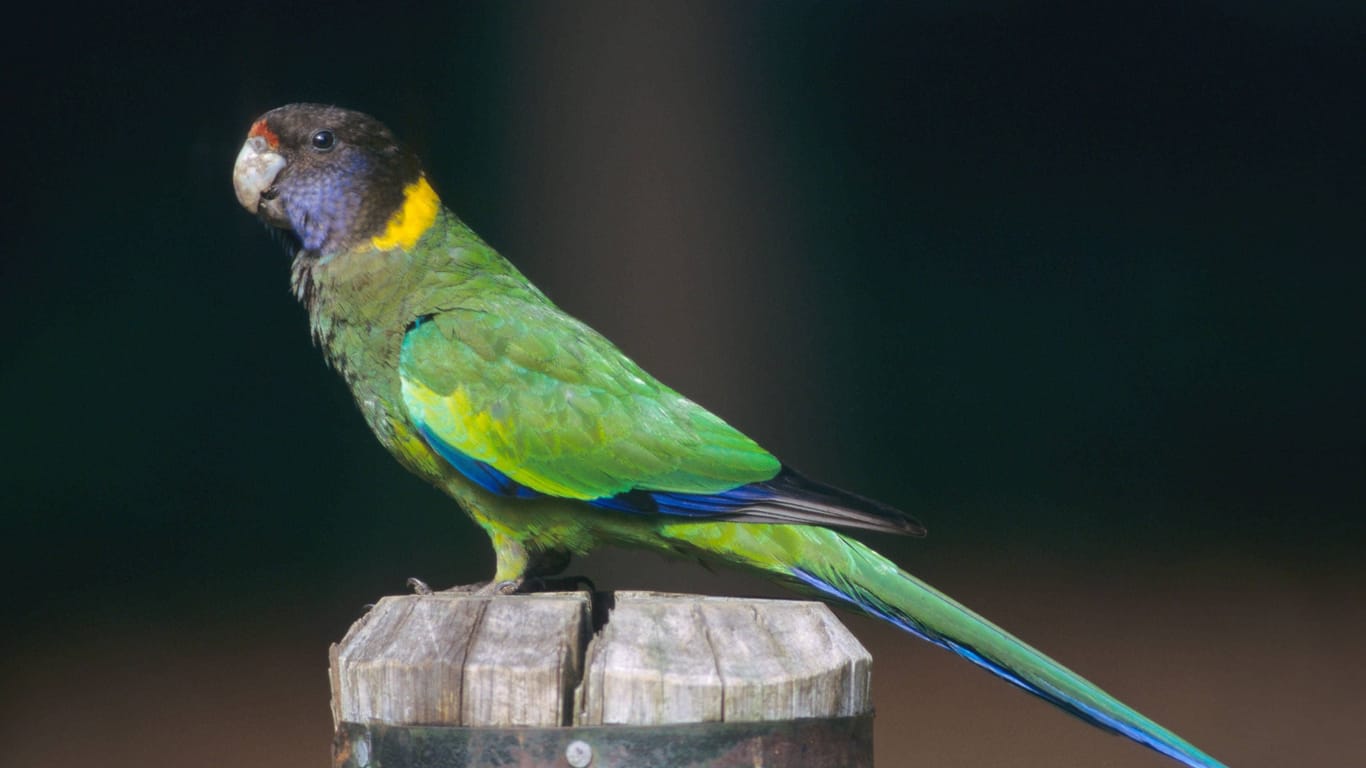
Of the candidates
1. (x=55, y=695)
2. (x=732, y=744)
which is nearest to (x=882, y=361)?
(x=55, y=695)

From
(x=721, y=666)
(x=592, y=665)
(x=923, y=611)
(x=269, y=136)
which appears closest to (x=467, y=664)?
(x=592, y=665)

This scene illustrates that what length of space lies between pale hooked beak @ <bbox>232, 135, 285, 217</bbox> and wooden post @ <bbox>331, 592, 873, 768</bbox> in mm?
1798

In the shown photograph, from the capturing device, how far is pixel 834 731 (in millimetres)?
1925

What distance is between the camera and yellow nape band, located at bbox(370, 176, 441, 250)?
3494mm

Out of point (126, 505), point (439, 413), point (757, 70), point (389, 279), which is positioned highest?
point (757, 70)

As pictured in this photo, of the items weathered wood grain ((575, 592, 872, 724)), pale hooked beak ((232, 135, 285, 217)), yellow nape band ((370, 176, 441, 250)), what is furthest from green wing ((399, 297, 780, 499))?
weathered wood grain ((575, 592, 872, 724))

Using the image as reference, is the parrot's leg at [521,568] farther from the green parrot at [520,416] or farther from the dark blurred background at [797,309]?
the dark blurred background at [797,309]

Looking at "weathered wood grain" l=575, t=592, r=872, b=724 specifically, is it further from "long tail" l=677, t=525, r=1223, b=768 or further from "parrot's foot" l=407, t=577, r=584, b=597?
"parrot's foot" l=407, t=577, r=584, b=597

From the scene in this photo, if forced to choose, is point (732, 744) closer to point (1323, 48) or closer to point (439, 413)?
point (439, 413)

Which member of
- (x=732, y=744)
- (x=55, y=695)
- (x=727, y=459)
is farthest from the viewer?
(x=55, y=695)

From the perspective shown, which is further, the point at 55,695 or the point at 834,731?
the point at 55,695

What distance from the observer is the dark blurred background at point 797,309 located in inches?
178

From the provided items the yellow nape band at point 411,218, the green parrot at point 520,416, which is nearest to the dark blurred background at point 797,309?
the yellow nape band at point 411,218

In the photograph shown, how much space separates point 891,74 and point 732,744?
10.6 feet
